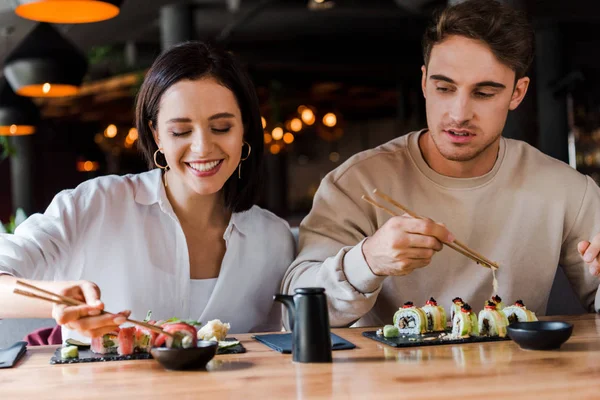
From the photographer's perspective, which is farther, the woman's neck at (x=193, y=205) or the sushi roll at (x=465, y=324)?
the woman's neck at (x=193, y=205)

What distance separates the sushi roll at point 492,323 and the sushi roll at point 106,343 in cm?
95

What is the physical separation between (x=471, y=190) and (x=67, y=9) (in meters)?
2.06

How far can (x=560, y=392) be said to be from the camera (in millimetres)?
1483

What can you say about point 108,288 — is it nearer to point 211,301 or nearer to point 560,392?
point 211,301

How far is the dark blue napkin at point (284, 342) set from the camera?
192 centimetres

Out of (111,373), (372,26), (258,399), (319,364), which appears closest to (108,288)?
(111,373)

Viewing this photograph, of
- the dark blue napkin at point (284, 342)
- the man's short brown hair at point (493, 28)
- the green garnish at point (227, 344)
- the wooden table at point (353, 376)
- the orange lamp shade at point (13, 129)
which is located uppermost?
the orange lamp shade at point (13, 129)

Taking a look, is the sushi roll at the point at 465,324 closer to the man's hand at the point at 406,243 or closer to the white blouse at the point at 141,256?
the man's hand at the point at 406,243

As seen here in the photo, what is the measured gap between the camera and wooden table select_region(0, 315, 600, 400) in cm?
151

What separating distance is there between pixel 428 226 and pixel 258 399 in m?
0.67

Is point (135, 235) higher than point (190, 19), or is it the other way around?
point (190, 19)

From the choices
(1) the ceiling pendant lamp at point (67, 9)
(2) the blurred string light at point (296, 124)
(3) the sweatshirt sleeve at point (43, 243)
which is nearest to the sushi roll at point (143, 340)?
(3) the sweatshirt sleeve at point (43, 243)

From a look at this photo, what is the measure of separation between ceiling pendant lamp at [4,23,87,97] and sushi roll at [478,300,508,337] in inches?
158

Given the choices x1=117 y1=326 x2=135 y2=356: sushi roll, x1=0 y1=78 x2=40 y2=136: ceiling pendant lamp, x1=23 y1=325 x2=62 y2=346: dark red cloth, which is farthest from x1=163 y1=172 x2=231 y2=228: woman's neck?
x1=0 y1=78 x2=40 y2=136: ceiling pendant lamp
